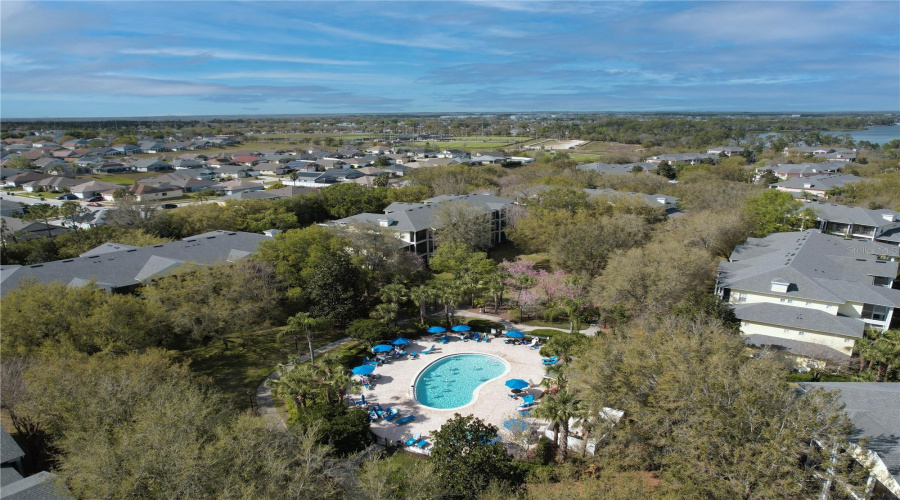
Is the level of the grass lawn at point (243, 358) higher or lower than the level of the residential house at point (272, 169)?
lower

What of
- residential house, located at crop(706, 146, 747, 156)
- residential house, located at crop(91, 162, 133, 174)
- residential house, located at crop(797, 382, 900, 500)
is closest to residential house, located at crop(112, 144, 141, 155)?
residential house, located at crop(91, 162, 133, 174)

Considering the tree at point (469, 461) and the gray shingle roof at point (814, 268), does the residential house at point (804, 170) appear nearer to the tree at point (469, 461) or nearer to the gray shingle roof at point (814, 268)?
the gray shingle roof at point (814, 268)

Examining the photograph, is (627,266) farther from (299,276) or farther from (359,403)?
(299,276)

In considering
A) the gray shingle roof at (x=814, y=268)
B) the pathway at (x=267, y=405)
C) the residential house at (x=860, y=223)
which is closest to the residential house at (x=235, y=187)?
the pathway at (x=267, y=405)

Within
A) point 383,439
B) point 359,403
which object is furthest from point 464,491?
point 359,403

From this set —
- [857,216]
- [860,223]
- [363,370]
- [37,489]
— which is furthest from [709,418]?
[857,216]

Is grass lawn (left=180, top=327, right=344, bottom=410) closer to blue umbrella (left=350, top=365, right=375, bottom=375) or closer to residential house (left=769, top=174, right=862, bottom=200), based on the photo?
blue umbrella (left=350, top=365, right=375, bottom=375)

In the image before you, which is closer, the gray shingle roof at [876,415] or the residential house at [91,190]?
the gray shingle roof at [876,415]
